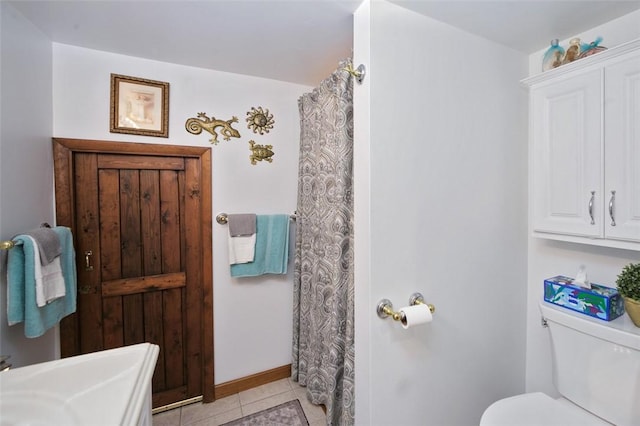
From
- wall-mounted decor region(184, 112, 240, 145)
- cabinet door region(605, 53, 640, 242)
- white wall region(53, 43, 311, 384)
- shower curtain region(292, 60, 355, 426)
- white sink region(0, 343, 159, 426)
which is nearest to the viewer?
white sink region(0, 343, 159, 426)

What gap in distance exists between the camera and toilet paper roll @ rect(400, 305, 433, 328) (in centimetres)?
113

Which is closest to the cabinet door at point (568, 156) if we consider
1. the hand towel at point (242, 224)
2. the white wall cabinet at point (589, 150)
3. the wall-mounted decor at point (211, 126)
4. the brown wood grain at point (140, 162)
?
the white wall cabinet at point (589, 150)

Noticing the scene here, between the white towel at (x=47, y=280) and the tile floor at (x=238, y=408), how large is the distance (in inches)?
45.4

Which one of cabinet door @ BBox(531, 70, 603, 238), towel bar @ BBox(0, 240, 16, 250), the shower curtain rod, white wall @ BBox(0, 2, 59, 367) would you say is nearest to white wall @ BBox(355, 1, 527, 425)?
the shower curtain rod

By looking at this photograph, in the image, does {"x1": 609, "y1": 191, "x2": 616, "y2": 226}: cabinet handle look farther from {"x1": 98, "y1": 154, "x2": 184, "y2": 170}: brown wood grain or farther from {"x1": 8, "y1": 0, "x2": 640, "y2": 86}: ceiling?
{"x1": 98, "y1": 154, "x2": 184, "y2": 170}: brown wood grain

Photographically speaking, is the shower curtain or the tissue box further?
the shower curtain

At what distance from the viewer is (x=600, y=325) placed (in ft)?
3.79

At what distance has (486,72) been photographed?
4.79 feet

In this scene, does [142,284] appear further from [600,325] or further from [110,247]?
[600,325]

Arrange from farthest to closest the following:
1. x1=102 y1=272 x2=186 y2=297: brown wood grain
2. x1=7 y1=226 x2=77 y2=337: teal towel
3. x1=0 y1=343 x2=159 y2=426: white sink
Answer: x1=102 y1=272 x2=186 y2=297: brown wood grain → x1=7 y1=226 x2=77 y2=337: teal towel → x1=0 y1=343 x2=159 y2=426: white sink

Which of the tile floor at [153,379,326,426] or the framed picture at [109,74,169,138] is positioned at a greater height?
the framed picture at [109,74,169,138]

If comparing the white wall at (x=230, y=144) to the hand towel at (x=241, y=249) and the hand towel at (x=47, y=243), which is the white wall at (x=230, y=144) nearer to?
the hand towel at (x=241, y=249)

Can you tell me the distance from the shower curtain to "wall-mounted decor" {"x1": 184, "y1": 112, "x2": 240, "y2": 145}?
0.52 metres

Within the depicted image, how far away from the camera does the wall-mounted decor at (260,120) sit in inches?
80.5
